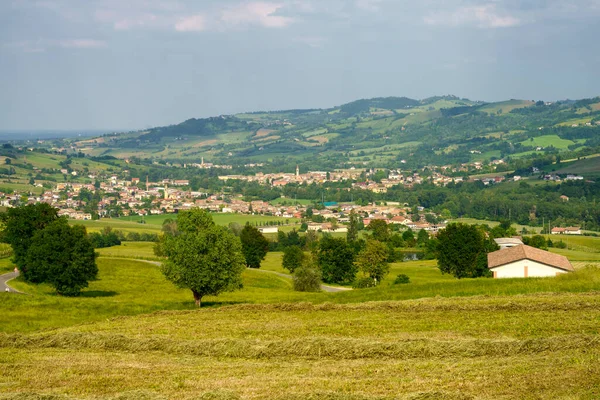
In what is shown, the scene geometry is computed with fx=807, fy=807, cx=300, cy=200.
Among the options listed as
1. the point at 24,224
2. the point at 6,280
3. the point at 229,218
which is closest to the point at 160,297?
the point at 6,280

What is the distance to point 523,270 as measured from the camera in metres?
53.9

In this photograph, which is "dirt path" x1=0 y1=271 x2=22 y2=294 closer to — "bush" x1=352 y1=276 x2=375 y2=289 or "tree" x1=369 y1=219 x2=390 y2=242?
"bush" x1=352 y1=276 x2=375 y2=289

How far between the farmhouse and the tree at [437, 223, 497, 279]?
29.9ft

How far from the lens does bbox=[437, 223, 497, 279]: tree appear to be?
213ft

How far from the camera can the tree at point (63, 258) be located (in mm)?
48812

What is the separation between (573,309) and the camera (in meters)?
28.5

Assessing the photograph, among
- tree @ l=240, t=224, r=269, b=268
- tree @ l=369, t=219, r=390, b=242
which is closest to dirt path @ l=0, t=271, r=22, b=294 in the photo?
tree @ l=240, t=224, r=269, b=268

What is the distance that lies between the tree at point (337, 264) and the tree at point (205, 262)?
107ft

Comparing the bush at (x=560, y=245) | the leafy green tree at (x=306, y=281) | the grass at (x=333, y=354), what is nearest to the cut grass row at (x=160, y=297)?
the grass at (x=333, y=354)

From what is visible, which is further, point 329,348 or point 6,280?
point 6,280

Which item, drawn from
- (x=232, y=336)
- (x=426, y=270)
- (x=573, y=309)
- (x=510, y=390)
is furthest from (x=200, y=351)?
(x=426, y=270)

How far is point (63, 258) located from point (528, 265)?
30.0 metres

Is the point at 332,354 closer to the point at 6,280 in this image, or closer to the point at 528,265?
the point at 528,265

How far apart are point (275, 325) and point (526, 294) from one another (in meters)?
12.4
